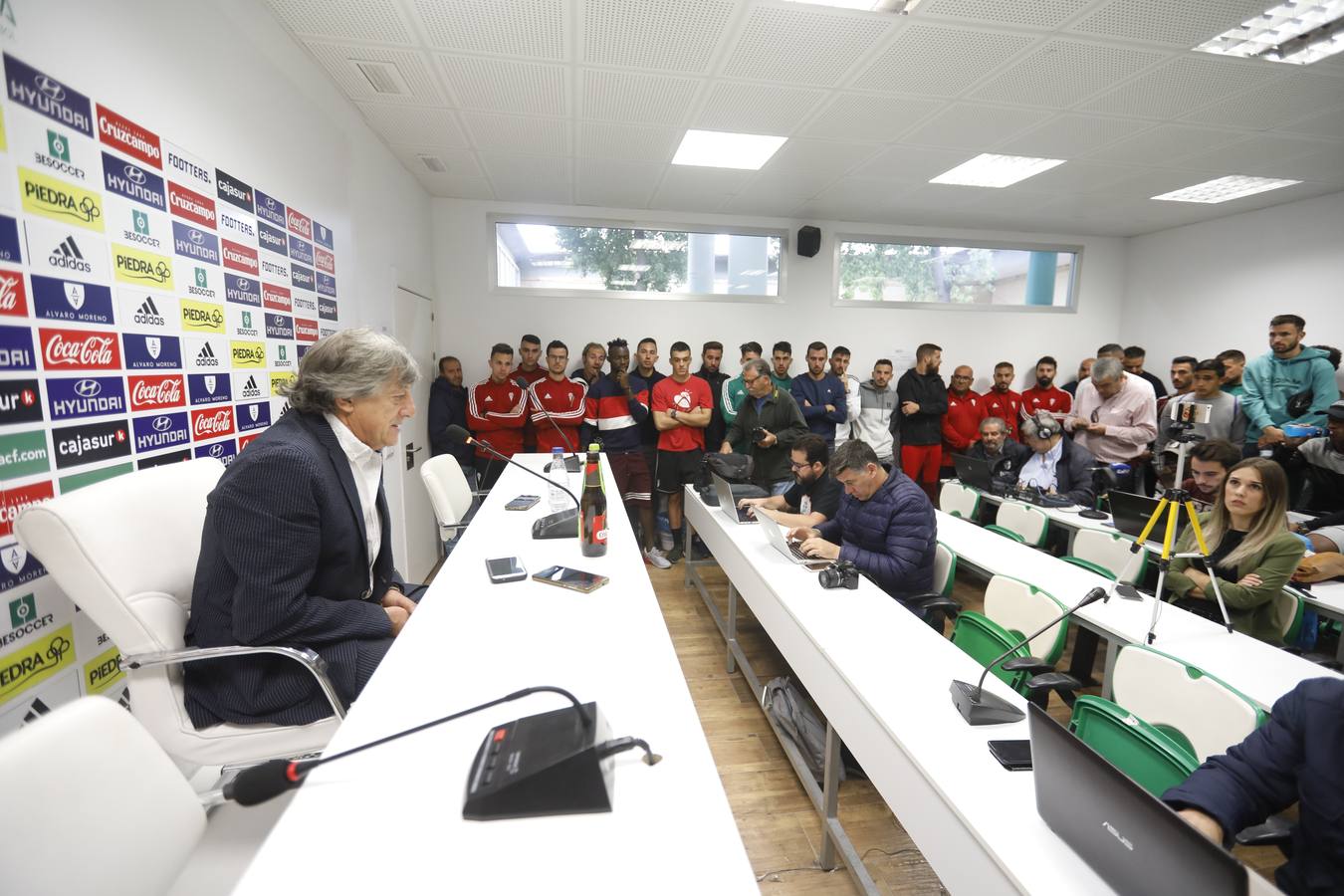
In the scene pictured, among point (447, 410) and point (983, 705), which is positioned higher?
point (447, 410)

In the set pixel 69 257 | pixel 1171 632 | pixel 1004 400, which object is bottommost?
pixel 1171 632

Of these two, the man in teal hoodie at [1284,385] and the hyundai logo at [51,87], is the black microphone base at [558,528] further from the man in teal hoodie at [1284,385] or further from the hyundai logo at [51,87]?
the man in teal hoodie at [1284,385]

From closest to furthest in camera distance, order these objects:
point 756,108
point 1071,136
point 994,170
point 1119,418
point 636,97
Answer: point 636,97 → point 756,108 → point 1071,136 → point 994,170 → point 1119,418

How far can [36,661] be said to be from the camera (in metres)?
1.31

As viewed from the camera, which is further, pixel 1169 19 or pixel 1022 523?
pixel 1022 523

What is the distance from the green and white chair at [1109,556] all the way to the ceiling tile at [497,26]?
3468mm

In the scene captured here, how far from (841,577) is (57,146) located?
2.68 m

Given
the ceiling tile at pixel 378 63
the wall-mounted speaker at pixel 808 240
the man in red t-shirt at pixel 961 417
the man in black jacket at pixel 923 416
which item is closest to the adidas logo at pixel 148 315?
the ceiling tile at pixel 378 63

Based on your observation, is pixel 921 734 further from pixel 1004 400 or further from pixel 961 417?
pixel 1004 400

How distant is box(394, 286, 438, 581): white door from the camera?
400cm

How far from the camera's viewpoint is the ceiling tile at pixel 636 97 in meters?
2.85

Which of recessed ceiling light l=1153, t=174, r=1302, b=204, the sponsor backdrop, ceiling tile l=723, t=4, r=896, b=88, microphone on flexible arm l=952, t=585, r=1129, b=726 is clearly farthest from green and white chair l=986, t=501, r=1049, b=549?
the sponsor backdrop

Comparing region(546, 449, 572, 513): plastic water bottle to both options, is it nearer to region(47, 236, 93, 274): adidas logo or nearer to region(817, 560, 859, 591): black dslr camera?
region(817, 560, 859, 591): black dslr camera

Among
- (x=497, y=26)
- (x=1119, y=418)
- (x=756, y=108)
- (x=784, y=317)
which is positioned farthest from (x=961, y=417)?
(x=497, y=26)
